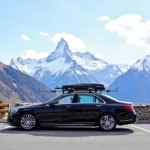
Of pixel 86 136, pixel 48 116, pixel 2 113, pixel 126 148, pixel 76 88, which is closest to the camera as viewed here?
pixel 126 148

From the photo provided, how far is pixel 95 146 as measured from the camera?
400 inches

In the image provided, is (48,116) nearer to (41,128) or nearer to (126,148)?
(41,128)

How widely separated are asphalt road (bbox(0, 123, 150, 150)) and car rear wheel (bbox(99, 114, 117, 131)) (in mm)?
309

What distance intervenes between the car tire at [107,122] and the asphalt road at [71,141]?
1.01 feet

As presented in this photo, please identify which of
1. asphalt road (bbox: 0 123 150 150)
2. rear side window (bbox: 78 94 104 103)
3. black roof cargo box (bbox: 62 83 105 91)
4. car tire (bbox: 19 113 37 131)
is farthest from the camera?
black roof cargo box (bbox: 62 83 105 91)

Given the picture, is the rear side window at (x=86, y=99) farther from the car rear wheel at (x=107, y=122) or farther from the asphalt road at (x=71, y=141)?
the asphalt road at (x=71, y=141)

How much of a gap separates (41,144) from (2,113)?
1035cm

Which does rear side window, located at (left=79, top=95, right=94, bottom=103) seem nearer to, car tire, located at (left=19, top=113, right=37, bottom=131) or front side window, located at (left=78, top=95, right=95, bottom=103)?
front side window, located at (left=78, top=95, right=95, bottom=103)

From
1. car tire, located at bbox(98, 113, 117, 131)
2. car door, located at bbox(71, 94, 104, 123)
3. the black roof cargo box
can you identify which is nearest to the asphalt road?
car tire, located at bbox(98, 113, 117, 131)

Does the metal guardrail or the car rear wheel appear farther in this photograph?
the metal guardrail

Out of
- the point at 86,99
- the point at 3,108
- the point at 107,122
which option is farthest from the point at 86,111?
the point at 3,108

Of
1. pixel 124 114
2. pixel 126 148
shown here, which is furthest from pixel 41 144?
pixel 124 114

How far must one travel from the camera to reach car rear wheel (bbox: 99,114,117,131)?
14055 millimetres

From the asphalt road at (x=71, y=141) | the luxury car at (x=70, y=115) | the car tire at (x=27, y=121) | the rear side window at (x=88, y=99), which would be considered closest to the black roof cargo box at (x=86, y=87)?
the rear side window at (x=88, y=99)
